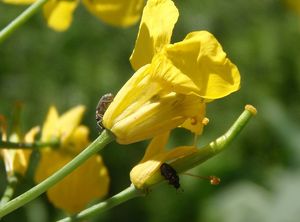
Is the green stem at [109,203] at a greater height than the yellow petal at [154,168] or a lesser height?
lesser

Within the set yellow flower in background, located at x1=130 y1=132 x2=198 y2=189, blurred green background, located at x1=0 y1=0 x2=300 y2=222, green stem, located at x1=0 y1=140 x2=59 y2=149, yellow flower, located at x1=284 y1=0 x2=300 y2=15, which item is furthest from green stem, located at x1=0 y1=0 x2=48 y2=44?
yellow flower, located at x1=284 y1=0 x2=300 y2=15

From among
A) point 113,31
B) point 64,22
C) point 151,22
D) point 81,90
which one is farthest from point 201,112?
point 113,31

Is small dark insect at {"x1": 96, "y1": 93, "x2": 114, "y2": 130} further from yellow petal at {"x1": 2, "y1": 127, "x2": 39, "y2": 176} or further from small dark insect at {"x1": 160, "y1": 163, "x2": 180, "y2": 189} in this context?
yellow petal at {"x1": 2, "y1": 127, "x2": 39, "y2": 176}

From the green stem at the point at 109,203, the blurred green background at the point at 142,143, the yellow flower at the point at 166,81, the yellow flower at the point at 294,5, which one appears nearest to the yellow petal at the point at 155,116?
the yellow flower at the point at 166,81

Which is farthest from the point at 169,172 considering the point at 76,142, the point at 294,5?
the point at 294,5

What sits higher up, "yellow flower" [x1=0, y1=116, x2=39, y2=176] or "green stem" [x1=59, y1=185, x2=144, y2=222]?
"green stem" [x1=59, y1=185, x2=144, y2=222]

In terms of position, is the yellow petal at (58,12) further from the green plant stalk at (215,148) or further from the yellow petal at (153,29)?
the green plant stalk at (215,148)
